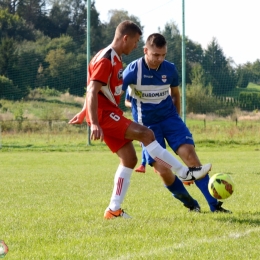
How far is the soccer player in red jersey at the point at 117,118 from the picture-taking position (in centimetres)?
600

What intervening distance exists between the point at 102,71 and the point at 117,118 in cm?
51

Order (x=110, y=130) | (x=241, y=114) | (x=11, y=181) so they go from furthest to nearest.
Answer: (x=241, y=114), (x=11, y=181), (x=110, y=130)

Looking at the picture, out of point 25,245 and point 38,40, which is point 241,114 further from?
point 25,245

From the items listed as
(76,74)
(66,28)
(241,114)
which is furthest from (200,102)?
(66,28)

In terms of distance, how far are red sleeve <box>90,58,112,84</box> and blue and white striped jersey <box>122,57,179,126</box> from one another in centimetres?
72

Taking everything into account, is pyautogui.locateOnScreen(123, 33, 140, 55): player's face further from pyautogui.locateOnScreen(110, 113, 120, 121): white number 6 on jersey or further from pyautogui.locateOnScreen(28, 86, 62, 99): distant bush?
pyautogui.locateOnScreen(28, 86, 62, 99): distant bush

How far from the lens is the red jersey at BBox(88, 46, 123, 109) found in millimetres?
6004

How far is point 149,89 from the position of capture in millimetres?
6832

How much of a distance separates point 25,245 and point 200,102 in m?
22.8

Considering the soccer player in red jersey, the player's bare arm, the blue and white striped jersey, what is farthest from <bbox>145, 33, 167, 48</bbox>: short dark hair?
the player's bare arm

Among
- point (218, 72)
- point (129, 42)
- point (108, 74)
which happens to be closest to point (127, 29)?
point (129, 42)

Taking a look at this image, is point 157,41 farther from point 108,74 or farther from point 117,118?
point 117,118

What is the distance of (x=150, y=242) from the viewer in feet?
16.2

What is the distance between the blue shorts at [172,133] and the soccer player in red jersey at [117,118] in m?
0.56
